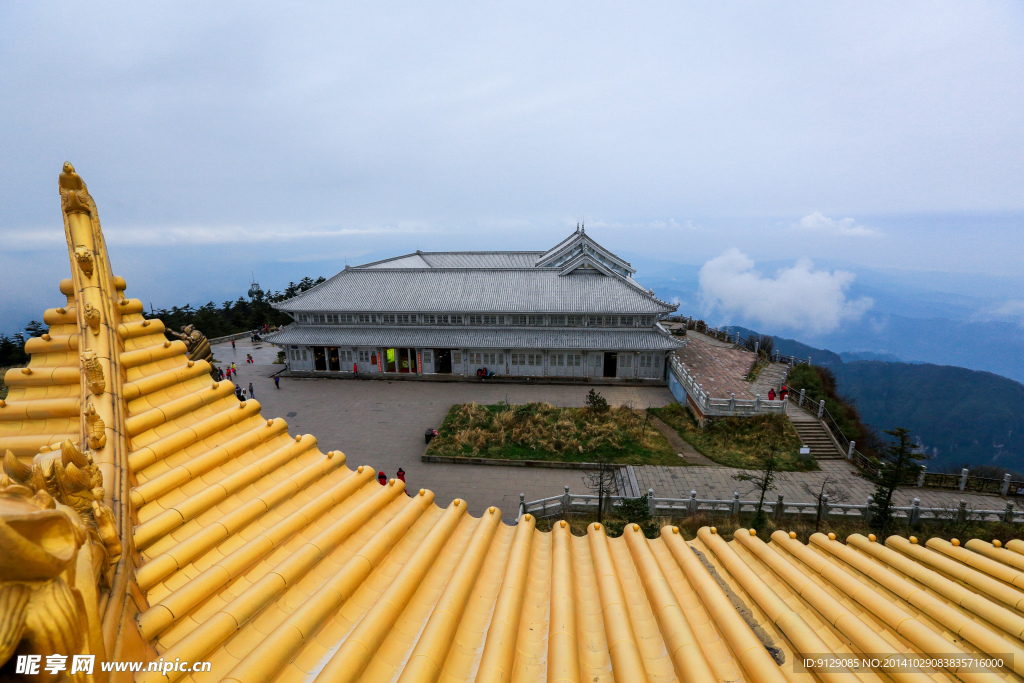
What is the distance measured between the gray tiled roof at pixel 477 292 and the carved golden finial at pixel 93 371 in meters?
26.5

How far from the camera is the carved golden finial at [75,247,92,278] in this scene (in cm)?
575

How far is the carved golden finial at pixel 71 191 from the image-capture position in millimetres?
5965

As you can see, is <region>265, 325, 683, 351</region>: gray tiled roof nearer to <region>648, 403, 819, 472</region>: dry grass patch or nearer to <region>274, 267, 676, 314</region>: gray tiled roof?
<region>274, 267, 676, 314</region>: gray tiled roof

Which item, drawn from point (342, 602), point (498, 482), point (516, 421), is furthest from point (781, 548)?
point (516, 421)

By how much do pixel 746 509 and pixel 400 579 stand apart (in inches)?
611

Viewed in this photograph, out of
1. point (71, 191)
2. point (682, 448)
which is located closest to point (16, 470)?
point (71, 191)

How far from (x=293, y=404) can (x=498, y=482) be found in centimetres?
1611

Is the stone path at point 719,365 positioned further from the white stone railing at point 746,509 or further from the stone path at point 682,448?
the white stone railing at point 746,509

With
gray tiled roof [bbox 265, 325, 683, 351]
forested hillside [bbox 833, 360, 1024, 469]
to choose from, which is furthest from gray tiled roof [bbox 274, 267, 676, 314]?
forested hillside [bbox 833, 360, 1024, 469]

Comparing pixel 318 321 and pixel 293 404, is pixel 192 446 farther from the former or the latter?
pixel 318 321

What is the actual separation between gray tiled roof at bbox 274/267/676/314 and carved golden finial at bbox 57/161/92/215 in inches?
1002

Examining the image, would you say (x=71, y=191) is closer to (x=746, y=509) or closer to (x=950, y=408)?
(x=746, y=509)

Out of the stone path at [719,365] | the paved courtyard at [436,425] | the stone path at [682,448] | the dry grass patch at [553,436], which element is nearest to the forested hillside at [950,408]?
the stone path at [719,365]

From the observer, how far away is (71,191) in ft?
19.8
